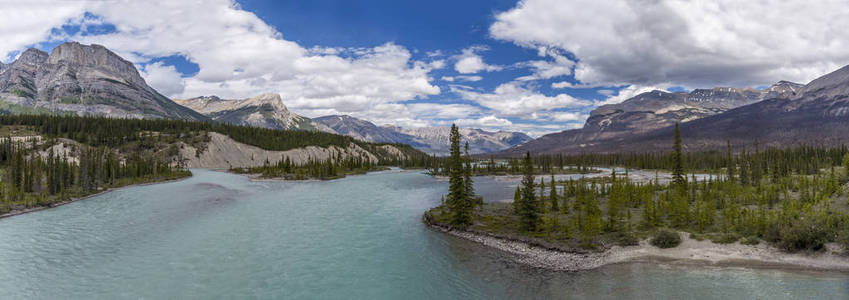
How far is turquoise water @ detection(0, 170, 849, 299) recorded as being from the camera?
83.6ft

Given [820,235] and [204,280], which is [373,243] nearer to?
[204,280]

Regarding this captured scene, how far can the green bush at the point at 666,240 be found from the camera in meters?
33.5

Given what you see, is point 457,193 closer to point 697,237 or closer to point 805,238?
point 697,237

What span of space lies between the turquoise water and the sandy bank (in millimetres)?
1326

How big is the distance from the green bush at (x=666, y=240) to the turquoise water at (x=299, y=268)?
420 cm

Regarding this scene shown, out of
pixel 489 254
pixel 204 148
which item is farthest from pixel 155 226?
pixel 204 148

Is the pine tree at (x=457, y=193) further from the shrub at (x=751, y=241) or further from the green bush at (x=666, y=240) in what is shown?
the shrub at (x=751, y=241)

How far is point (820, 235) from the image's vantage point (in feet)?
98.4

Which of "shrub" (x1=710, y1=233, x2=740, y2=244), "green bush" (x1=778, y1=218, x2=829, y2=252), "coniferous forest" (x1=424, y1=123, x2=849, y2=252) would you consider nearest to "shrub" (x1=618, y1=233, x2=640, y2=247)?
"coniferous forest" (x1=424, y1=123, x2=849, y2=252)

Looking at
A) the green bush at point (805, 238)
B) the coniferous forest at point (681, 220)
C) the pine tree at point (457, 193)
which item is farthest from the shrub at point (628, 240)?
the pine tree at point (457, 193)

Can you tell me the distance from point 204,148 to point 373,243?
166300 millimetres

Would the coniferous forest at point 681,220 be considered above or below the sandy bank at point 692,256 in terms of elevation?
above

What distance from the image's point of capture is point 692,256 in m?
31.3

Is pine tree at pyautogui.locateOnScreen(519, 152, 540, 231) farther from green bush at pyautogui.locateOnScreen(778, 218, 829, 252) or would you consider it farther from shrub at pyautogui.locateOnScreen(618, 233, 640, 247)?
green bush at pyautogui.locateOnScreen(778, 218, 829, 252)
